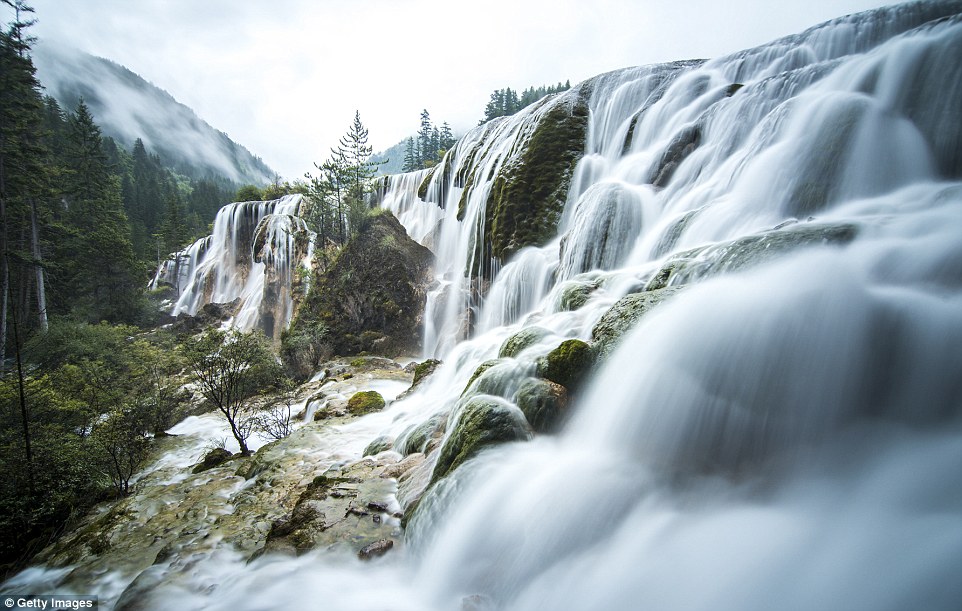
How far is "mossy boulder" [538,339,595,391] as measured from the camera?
4973mm

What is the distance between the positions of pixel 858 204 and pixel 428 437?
8225mm

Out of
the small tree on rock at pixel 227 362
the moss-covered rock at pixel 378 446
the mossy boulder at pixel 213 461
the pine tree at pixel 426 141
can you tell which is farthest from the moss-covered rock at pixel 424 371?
the pine tree at pixel 426 141

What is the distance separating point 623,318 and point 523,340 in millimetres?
2116

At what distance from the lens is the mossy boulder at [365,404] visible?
382 inches

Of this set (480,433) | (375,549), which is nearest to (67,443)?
(375,549)

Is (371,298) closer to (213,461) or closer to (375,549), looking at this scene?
(213,461)

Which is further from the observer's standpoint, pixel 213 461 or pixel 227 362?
pixel 227 362

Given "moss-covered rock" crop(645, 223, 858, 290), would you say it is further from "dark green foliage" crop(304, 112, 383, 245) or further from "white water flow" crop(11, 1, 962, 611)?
"dark green foliage" crop(304, 112, 383, 245)

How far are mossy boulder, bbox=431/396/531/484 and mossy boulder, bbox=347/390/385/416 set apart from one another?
218 inches

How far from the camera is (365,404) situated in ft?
32.5

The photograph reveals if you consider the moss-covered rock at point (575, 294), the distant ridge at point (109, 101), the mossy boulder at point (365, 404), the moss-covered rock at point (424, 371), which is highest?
the distant ridge at point (109, 101)

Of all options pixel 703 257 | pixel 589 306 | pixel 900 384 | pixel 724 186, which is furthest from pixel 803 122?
pixel 900 384

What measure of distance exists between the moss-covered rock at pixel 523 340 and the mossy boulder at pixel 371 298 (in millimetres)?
11733

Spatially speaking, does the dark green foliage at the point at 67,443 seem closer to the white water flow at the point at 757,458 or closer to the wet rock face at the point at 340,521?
the wet rock face at the point at 340,521
